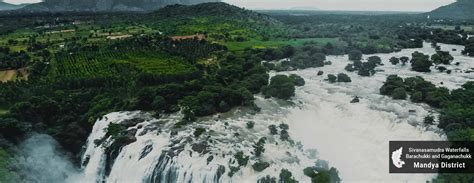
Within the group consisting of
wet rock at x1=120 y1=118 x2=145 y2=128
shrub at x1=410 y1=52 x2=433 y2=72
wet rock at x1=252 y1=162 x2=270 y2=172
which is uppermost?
shrub at x1=410 y1=52 x2=433 y2=72

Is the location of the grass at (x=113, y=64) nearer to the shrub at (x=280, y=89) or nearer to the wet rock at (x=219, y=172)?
the shrub at (x=280, y=89)

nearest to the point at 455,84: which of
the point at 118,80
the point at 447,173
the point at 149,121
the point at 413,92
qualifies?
the point at 413,92

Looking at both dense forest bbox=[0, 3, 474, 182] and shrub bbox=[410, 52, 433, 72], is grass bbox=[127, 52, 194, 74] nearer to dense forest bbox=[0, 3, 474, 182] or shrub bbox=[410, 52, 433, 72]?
dense forest bbox=[0, 3, 474, 182]

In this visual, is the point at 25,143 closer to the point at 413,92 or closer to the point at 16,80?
the point at 16,80

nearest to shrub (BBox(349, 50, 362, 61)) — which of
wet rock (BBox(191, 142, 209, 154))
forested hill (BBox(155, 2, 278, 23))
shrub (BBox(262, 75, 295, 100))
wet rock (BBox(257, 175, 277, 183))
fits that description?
shrub (BBox(262, 75, 295, 100))

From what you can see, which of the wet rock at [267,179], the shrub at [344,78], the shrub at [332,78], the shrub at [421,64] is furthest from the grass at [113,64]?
the shrub at [421,64]

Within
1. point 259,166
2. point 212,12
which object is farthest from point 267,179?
point 212,12
